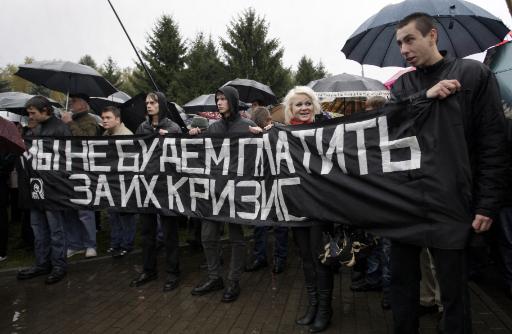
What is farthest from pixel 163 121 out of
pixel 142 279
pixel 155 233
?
pixel 142 279

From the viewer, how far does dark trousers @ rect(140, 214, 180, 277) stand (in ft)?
14.4

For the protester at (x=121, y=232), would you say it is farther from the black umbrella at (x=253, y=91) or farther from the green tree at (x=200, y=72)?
the green tree at (x=200, y=72)

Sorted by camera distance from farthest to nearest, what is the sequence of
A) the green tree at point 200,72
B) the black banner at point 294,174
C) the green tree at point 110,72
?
1. the green tree at point 110,72
2. the green tree at point 200,72
3. the black banner at point 294,174

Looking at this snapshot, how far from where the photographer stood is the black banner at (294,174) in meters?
2.48

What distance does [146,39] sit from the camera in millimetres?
32875

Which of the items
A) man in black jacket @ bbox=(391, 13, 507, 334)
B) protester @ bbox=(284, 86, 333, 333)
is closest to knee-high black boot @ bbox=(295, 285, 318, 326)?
protester @ bbox=(284, 86, 333, 333)

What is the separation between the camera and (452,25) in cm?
421

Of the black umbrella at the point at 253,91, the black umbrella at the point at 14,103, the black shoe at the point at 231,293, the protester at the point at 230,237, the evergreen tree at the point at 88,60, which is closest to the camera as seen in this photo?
the black shoe at the point at 231,293

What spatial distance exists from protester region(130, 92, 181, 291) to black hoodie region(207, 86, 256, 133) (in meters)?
0.60

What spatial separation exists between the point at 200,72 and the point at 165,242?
28.1 metres

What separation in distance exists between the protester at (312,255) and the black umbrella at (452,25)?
53.9 inches

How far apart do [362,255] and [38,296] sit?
11.3 feet

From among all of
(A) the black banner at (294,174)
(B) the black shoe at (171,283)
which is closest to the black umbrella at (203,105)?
(A) the black banner at (294,174)

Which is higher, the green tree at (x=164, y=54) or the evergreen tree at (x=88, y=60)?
the evergreen tree at (x=88, y=60)
